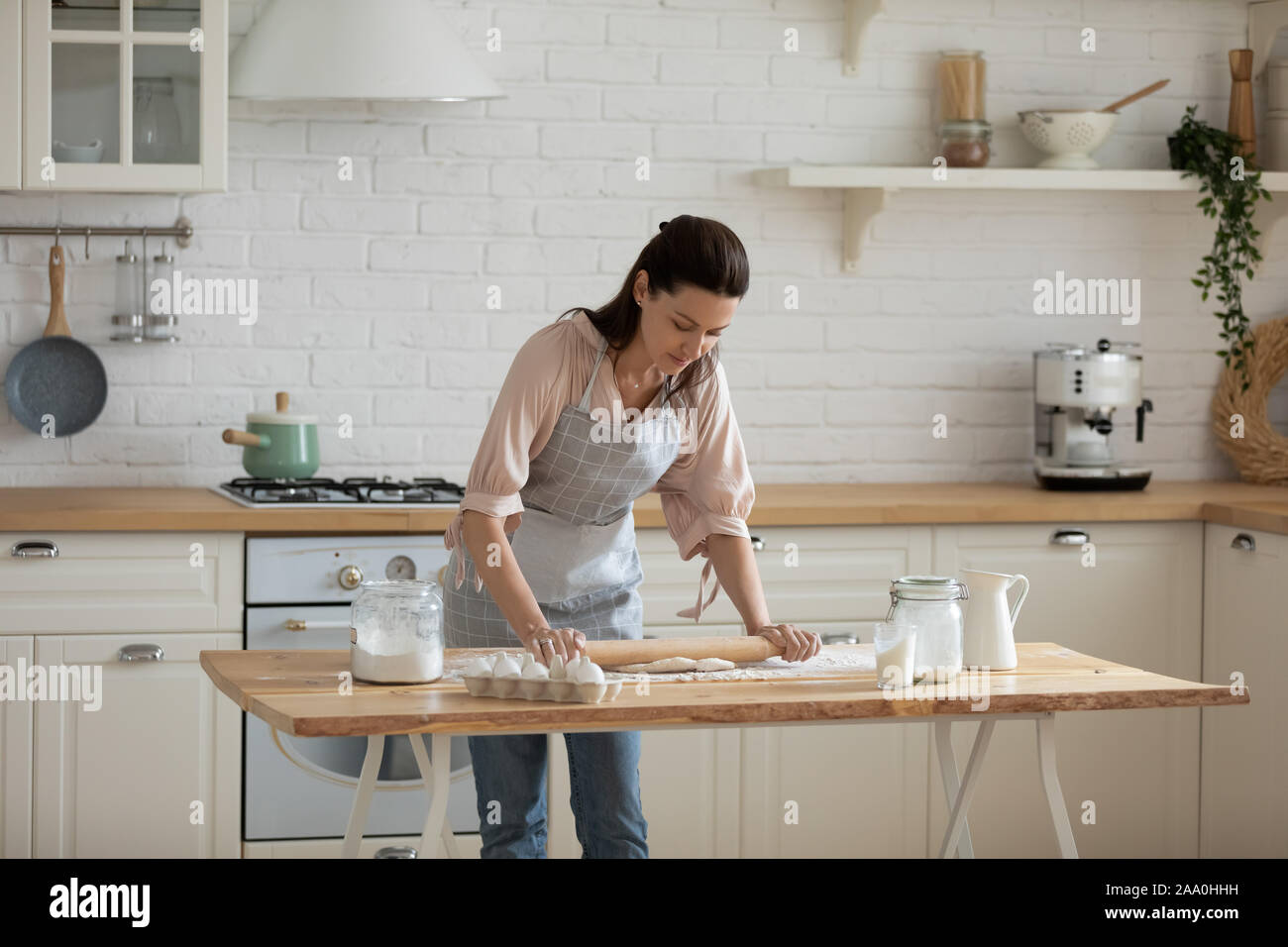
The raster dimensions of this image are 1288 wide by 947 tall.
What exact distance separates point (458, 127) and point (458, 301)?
41 cm

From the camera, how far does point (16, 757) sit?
3111mm

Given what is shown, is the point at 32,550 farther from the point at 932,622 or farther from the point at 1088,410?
the point at 1088,410

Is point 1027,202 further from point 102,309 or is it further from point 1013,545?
point 102,309

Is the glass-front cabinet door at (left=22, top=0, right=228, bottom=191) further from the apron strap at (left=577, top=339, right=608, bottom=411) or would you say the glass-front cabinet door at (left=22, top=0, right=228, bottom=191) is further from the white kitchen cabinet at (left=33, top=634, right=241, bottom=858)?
the apron strap at (left=577, top=339, right=608, bottom=411)

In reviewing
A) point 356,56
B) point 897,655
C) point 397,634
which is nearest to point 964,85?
point 356,56

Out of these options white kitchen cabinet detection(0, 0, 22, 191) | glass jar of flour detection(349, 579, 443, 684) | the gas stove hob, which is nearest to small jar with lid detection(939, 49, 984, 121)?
the gas stove hob

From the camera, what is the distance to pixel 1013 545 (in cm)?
341

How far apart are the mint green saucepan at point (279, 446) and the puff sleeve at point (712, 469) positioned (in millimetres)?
1302

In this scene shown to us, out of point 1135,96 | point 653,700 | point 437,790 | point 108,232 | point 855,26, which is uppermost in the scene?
point 855,26

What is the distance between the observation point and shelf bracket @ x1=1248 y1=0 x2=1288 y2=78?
12.9 feet

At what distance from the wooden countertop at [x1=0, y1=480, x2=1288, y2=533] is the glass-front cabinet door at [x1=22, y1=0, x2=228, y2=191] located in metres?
0.68

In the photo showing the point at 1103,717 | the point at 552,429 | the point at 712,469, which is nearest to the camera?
the point at 552,429

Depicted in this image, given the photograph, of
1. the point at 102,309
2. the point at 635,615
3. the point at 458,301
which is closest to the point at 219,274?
the point at 102,309

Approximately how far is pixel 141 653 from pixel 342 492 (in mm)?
525
